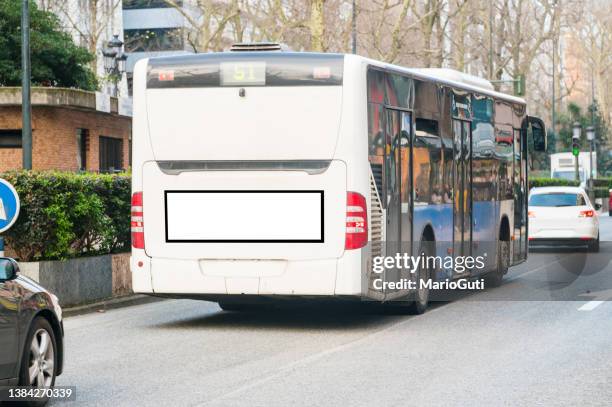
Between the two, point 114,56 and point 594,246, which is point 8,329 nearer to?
point 594,246

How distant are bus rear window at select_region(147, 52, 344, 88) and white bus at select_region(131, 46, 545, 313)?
0.01 meters

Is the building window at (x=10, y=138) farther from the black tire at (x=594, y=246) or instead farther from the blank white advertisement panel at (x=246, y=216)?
the blank white advertisement panel at (x=246, y=216)

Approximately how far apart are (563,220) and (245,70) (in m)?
17.7

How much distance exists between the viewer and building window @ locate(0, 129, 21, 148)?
119ft

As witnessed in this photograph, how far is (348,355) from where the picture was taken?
1204 centimetres

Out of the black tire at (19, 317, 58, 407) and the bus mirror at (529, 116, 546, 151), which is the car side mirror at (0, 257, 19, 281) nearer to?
the black tire at (19, 317, 58, 407)

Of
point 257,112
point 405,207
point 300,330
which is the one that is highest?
point 257,112

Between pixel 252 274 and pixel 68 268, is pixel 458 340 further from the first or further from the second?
pixel 68 268

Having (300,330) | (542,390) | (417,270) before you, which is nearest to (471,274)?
(417,270)

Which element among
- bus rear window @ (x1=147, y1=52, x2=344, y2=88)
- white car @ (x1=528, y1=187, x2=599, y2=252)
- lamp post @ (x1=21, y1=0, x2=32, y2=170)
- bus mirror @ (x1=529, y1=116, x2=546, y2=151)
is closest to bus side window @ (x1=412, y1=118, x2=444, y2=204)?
bus rear window @ (x1=147, y1=52, x2=344, y2=88)

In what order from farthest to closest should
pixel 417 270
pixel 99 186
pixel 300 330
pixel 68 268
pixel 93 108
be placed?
pixel 93 108
pixel 99 186
pixel 68 268
pixel 417 270
pixel 300 330

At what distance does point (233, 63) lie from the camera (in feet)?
45.5

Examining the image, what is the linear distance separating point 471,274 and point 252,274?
5855mm

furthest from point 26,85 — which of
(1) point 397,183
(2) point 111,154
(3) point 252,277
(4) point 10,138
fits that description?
(2) point 111,154
